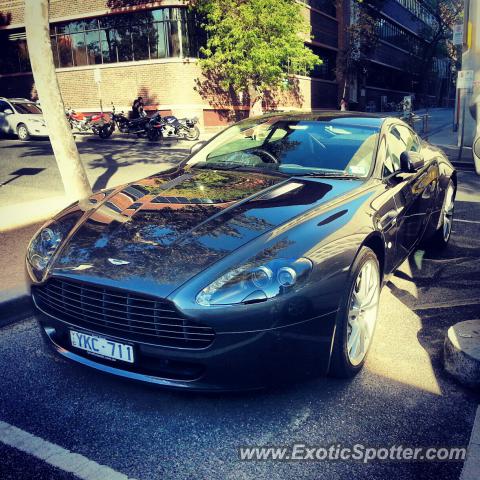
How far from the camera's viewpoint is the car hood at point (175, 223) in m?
2.64

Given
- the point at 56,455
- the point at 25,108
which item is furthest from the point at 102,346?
the point at 25,108

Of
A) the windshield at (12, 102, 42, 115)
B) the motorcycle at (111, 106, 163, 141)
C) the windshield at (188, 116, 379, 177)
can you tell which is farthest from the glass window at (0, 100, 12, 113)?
the windshield at (188, 116, 379, 177)

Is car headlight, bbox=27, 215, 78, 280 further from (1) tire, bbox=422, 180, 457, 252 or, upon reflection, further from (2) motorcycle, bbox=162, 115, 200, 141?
(2) motorcycle, bbox=162, 115, 200, 141

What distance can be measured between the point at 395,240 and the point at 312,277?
1394 mm

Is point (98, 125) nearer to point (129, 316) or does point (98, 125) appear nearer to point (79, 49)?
point (79, 49)

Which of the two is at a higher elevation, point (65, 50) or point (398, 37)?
point (398, 37)

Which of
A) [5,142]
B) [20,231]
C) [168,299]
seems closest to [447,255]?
[168,299]

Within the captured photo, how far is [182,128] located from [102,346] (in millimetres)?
16814

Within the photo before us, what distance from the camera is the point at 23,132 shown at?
1811cm

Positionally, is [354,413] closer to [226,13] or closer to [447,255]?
[447,255]

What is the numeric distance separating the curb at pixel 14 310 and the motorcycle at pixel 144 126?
15.1 meters

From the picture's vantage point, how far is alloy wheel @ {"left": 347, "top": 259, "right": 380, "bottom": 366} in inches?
121

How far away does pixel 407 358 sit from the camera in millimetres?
3369

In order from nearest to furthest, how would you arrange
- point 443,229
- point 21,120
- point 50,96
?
point 443,229
point 50,96
point 21,120
